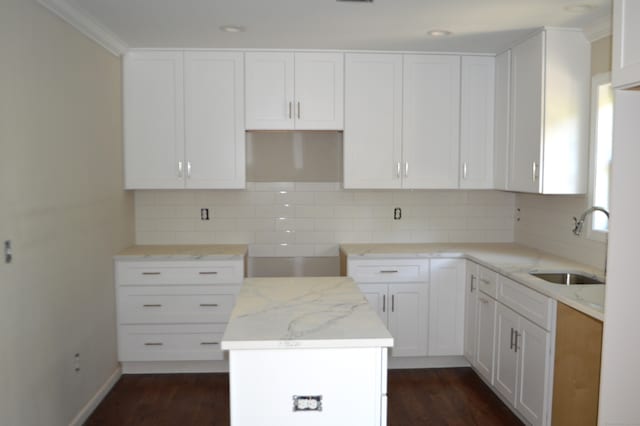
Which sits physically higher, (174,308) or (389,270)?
(389,270)

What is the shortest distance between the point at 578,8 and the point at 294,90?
6.56 ft

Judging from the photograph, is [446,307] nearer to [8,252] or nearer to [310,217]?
[310,217]

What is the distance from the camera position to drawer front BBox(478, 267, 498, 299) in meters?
3.59

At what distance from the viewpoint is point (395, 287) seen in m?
4.16

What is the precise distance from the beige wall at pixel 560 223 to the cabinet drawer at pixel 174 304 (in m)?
2.42

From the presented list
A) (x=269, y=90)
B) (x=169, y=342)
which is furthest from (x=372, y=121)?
(x=169, y=342)

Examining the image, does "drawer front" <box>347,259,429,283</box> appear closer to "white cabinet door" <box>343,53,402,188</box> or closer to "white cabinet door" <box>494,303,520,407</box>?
"white cabinet door" <box>343,53,402,188</box>

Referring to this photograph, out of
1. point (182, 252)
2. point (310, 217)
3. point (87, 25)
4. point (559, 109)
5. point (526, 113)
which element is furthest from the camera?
point (310, 217)

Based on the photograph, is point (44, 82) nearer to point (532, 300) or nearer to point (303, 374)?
point (303, 374)

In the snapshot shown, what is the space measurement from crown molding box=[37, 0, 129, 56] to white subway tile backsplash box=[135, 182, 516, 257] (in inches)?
47.8

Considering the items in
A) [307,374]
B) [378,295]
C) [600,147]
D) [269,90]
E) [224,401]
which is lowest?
[224,401]

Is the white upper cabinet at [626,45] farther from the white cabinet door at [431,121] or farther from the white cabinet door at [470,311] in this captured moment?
the white cabinet door at [431,121]

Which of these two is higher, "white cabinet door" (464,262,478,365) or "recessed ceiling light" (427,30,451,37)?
"recessed ceiling light" (427,30,451,37)

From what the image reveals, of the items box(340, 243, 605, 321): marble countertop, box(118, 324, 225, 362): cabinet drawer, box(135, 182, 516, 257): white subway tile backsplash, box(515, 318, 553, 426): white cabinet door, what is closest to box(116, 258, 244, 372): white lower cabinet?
box(118, 324, 225, 362): cabinet drawer
